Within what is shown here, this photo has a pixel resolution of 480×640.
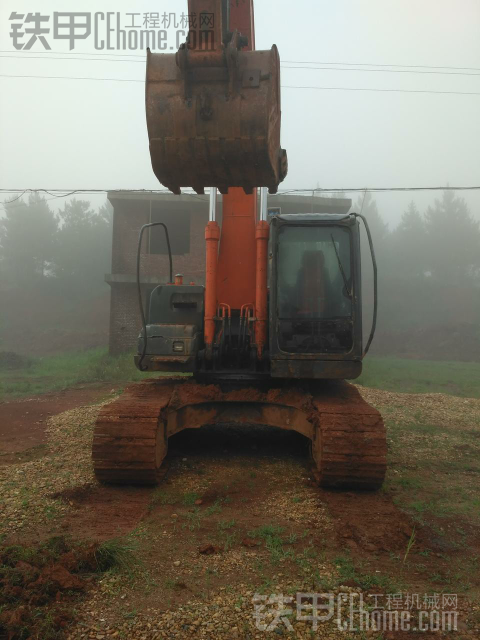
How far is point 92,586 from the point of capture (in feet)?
10.7

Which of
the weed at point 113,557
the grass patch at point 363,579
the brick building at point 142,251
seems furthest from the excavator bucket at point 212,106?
the brick building at point 142,251

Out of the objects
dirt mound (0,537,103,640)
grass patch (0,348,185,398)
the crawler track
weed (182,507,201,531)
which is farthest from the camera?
grass patch (0,348,185,398)

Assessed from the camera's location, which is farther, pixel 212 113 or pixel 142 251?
pixel 142 251

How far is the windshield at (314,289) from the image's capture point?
19.7 feet

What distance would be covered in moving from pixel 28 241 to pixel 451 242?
43465mm

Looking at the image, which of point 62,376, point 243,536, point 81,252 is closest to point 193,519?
point 243,536

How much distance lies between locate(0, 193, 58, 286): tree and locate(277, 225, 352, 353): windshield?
53200mm

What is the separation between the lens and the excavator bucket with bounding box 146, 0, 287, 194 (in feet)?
13.0

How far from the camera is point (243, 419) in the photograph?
6.24m

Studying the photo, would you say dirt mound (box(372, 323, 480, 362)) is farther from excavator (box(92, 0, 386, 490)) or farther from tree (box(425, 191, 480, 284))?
excavator (box(92, 0, 386, 490))

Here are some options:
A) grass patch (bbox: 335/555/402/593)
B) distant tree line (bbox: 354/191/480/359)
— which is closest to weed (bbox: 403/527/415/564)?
grass patch (bbox: 335/555/402/593)

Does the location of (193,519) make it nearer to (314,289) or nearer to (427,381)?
(314,289)

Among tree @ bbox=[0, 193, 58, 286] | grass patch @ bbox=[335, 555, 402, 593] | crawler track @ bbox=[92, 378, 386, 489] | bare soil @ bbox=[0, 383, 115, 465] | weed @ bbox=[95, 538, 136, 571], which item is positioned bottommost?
bare soil @ bbox=[0, 383, 115, 465]

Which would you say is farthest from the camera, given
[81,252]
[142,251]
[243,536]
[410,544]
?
[81,252]
